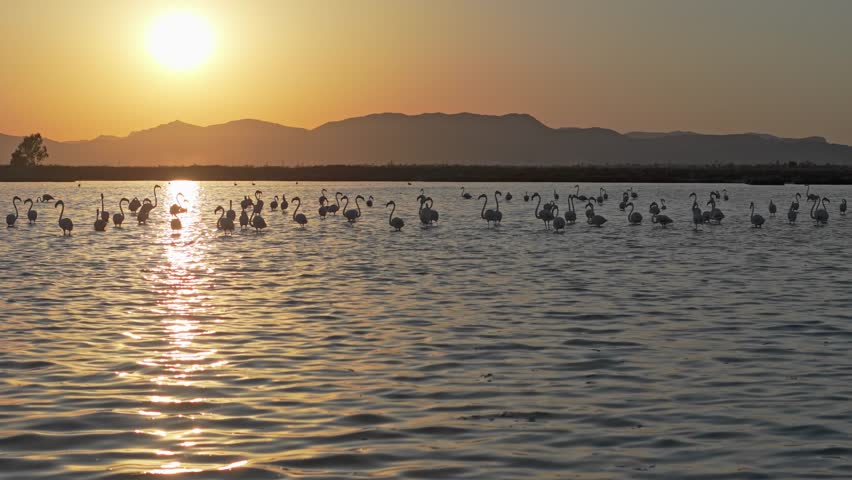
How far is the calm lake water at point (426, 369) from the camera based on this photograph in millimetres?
9133

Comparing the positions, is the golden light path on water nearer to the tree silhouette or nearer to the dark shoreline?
the dark shoreline

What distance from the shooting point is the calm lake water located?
913 cm

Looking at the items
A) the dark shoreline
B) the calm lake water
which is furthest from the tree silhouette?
the calm lake water

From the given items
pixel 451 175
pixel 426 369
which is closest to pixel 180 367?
pixel 426 369

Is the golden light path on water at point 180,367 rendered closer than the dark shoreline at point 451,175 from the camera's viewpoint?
Yes

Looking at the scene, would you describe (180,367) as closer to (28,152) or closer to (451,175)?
(451,175)

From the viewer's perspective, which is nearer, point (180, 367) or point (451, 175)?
point (180, 367)

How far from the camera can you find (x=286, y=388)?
11820 millimetres

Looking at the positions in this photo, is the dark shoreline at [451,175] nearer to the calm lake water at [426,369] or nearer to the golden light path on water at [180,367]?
the calm lake water at [426,369]

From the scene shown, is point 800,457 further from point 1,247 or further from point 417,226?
point 417,226

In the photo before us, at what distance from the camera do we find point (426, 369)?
1304 centimetres

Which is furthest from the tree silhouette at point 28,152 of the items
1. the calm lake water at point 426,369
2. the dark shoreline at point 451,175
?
the calm lake water at point 426,369

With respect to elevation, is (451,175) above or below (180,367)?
above

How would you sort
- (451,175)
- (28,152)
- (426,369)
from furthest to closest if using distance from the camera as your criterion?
(28,152) → (451,175) → (426,369)
